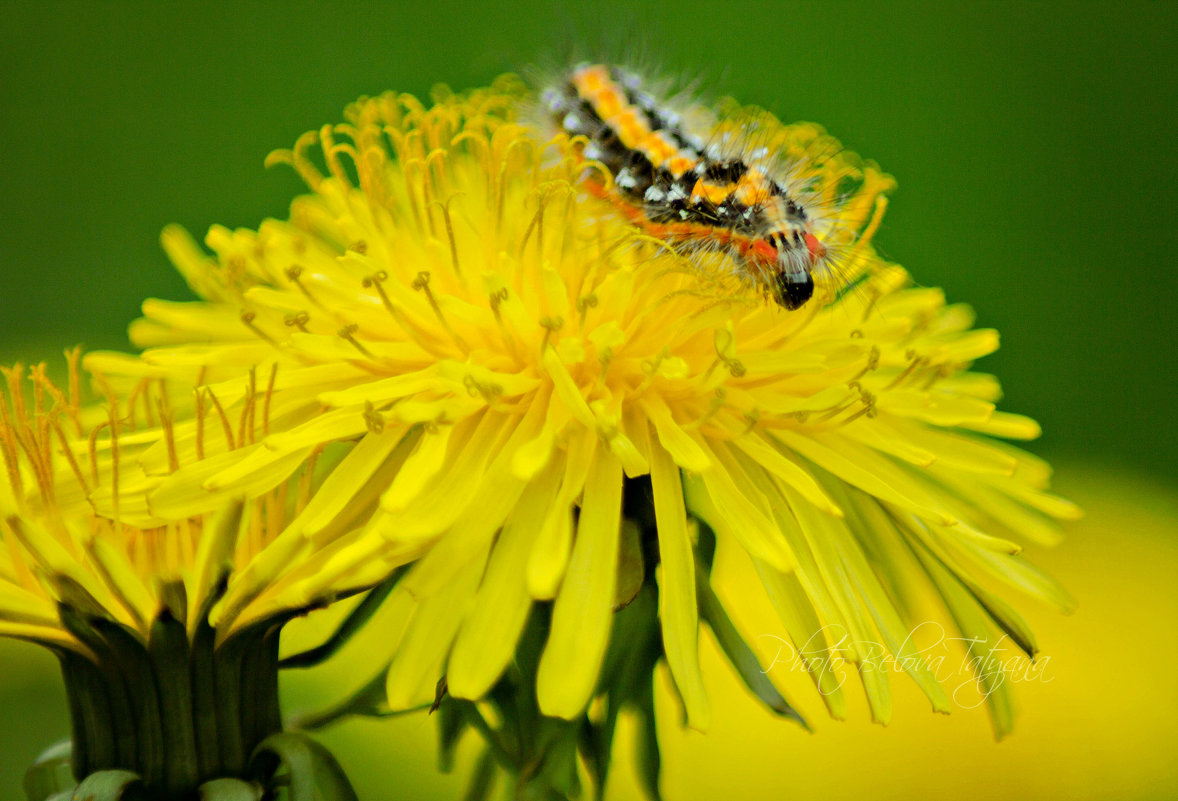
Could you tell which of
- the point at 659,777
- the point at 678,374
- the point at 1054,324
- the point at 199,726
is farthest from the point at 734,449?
the point at 1054,324

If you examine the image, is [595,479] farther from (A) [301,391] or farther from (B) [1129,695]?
(B) [1129,695]

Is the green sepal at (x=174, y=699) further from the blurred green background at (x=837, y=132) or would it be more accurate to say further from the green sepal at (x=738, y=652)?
the blurred green background at (x=837, y=132)

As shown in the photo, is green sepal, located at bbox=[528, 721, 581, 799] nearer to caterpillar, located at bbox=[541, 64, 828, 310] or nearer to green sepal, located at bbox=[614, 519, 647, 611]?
green sepal, located at bbox=[614, 519, 647, 611]

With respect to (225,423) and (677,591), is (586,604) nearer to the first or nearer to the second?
(677,591)

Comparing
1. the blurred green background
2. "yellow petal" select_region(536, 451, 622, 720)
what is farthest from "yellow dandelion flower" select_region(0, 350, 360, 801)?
the blurred green background

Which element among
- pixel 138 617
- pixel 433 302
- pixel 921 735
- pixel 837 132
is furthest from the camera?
pixel 837 132

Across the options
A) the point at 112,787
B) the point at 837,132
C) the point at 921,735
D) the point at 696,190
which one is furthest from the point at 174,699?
the point at 837,132
